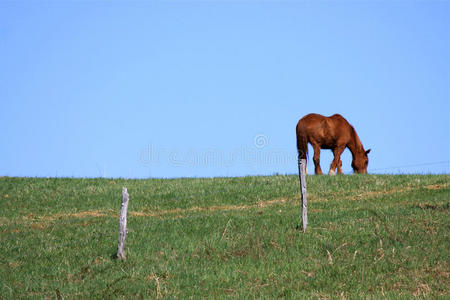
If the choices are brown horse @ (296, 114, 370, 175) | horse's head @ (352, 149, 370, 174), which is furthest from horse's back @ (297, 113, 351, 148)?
horse's head @ (352, 149, 370, 174)

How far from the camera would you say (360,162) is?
100.0 feet

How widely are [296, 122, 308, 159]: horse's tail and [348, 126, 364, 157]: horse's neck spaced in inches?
97.8

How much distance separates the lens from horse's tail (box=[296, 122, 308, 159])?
29.4 metres

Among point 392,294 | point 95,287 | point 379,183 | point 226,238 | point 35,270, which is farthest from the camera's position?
point 379,183

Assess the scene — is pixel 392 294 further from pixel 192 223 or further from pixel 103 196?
pixel 103 196

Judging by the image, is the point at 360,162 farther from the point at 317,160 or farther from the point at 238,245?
the point at 238,245

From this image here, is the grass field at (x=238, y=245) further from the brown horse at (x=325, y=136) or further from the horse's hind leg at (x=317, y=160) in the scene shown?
the brown horse at (x=325, y=136)

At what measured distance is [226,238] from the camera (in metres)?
14.8

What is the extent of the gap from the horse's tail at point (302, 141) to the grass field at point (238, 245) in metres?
5.72

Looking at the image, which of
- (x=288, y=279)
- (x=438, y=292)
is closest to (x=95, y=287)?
(x=288, y=279)

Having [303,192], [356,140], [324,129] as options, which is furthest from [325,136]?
[303,192]

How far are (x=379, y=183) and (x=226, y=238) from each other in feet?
37.7

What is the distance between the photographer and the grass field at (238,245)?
11562 mm

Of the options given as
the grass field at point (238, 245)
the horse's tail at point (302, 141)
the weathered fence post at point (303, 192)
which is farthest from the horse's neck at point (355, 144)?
the weathered fence post at point (303, 192)
